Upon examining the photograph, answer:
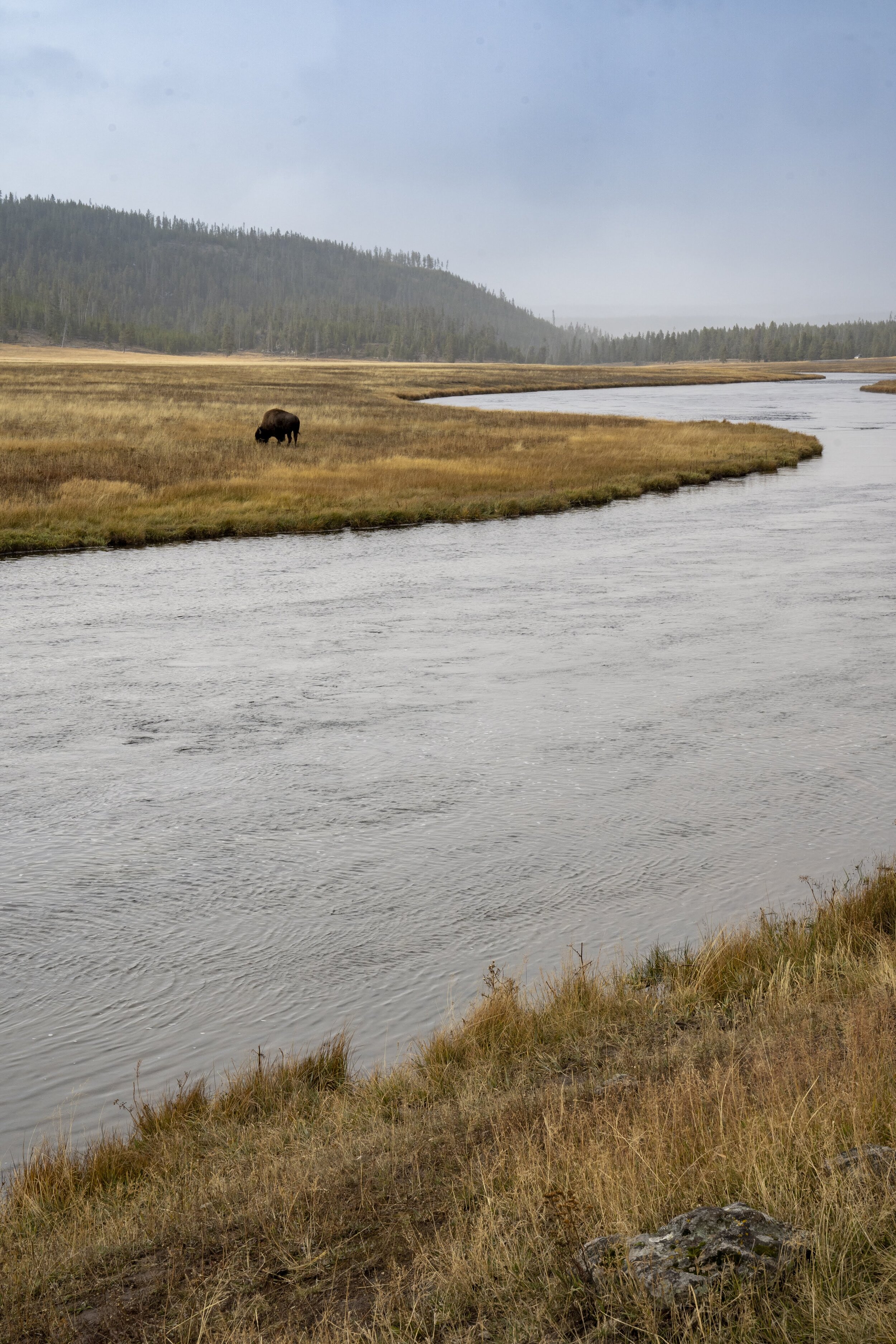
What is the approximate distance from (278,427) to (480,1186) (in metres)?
39.7

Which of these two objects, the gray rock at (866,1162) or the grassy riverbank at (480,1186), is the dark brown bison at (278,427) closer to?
the grassy riverbank at (480,1186)

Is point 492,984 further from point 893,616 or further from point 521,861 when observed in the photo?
point 893,616

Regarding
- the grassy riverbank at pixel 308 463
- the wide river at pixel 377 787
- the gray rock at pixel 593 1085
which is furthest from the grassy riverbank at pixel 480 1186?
the grassy riverbank at pixel 308 463

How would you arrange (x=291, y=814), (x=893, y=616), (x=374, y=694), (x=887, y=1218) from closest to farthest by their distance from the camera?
1. (x=887, y=1218)
2. (x=291, y=814)
3. (x=374, y=694)
4. (x=893, y=616)

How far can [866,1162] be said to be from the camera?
4.00 m

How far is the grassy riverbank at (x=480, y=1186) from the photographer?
11.8 ft

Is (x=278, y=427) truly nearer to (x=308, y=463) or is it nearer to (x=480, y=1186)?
(x=308, y=463)

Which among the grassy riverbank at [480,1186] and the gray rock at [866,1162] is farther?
the gray rock at [866,1162]

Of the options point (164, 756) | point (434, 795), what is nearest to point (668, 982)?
point (434, 795)

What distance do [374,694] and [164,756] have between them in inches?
123

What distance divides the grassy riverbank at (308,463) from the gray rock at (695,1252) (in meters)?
22.9

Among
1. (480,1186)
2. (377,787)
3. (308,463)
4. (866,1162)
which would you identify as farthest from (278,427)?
(866,1162)

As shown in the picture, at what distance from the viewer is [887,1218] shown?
3748 mm

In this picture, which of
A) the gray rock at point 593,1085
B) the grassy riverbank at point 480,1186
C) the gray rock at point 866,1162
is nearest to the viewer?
the grassy riverbank at point 480,1186
